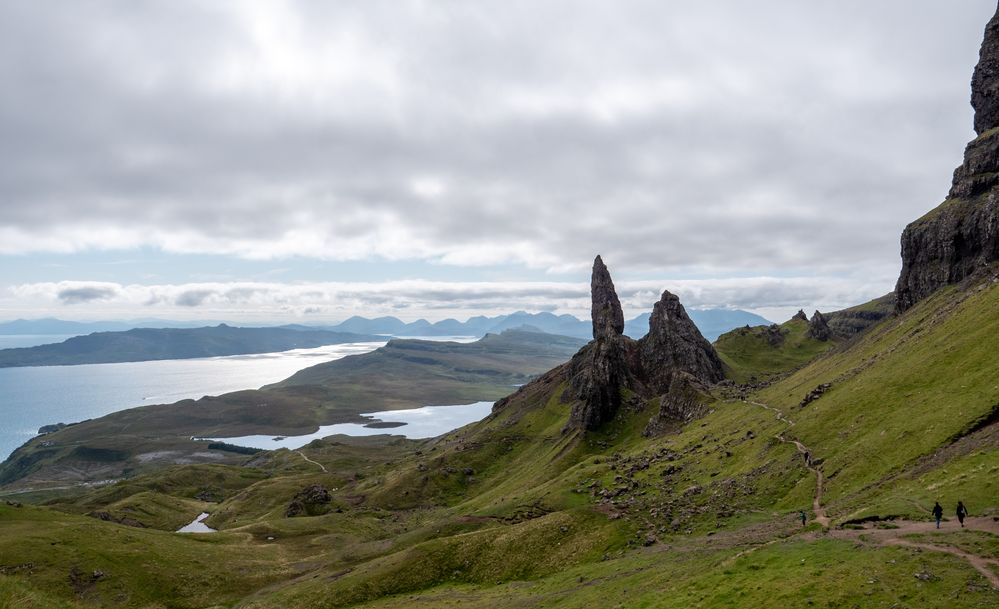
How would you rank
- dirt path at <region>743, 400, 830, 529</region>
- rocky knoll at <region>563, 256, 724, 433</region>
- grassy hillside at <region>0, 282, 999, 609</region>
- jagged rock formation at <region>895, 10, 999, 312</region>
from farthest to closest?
1. rocky knoll at <region>563, 256, 724, 433</region>
2. jagged rock formation at <region>895, 10, 999, 312</region>
3. dirt path at <region>743, 400, 830, 529</region>
4. grassy hillside at <region>0, 282, 999, 609</region>

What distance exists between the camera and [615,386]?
559 ft

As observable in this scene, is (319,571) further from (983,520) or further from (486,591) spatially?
(983,520)

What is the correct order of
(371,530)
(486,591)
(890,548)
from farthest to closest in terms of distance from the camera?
1. (371,530)
2. (486,591)
3. (890,548)

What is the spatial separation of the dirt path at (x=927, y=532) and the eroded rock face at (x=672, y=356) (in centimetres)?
13799

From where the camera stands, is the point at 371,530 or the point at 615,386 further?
the point at 615,386

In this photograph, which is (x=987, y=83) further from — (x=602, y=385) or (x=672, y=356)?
(x=602, y=385)

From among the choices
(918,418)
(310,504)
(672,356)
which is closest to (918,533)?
(918,418)

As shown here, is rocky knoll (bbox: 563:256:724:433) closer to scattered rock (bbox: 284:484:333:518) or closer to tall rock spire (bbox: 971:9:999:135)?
scattered rock (bbox: 284:484:333:518)

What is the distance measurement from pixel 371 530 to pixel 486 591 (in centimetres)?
6760

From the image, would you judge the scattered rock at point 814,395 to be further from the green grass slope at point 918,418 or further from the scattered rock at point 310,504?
the scattered rock at point 310,504

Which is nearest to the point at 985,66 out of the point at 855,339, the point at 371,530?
the point at 855,339

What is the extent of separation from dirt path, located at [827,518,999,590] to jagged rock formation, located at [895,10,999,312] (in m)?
104

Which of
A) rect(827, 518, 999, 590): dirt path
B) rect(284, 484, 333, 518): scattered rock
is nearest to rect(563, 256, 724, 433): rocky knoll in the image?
rect(284, 484, 333, 518): scattered rock

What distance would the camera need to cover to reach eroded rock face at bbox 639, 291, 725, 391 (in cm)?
18388
